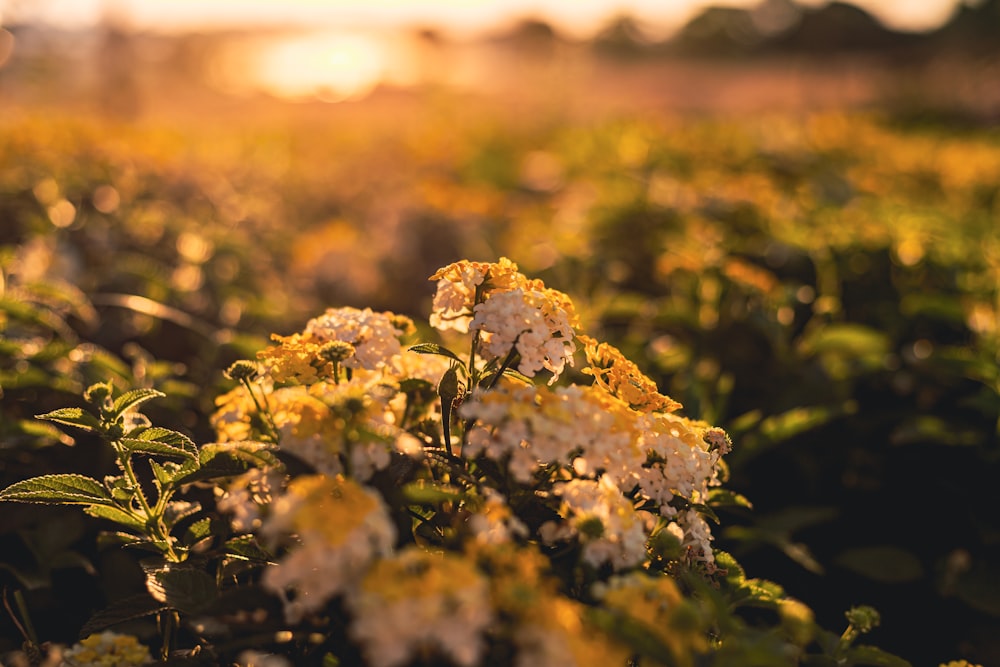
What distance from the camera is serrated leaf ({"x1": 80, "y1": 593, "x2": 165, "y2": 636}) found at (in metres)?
1.81

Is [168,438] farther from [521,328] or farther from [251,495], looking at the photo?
[521,328]

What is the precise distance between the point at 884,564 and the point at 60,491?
2.44m

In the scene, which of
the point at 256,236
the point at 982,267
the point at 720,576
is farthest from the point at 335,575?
the point at 256,236

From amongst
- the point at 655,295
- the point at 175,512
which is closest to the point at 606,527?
the point at 175,512

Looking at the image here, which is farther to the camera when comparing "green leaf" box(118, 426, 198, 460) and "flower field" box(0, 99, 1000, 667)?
"green leaf" box(118, 426, 198, 460)

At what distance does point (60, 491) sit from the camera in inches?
74.8

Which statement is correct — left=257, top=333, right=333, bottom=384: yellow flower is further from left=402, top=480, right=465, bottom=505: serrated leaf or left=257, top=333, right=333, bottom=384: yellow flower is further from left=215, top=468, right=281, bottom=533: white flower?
left=402, top=480, right=465, bottom=505: serrated leaf

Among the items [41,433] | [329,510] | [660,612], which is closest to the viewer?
[329,510]

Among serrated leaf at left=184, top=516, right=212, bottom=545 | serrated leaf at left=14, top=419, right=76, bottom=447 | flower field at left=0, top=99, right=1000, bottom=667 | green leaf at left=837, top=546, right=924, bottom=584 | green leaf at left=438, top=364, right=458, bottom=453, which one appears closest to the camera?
flower field at left=0, top=99, right=1000, bottom=667

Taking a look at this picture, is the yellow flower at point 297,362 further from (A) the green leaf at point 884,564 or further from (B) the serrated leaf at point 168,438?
(A) the green leaf at point 884,564

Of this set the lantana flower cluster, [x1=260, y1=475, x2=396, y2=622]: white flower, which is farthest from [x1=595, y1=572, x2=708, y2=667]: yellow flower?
[x1=260, y1=475, x2=396, y2=622]: white flower

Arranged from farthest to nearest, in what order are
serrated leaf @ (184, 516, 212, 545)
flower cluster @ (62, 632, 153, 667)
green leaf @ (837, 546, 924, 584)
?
green leaf @ (837, 546, 924, 584), serrated leaf @ (184, 516, 212, 545), flower cluster @ (62, 632, 153, 667)

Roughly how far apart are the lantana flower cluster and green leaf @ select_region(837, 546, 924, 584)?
4.46 ft

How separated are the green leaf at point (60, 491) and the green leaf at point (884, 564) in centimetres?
227
